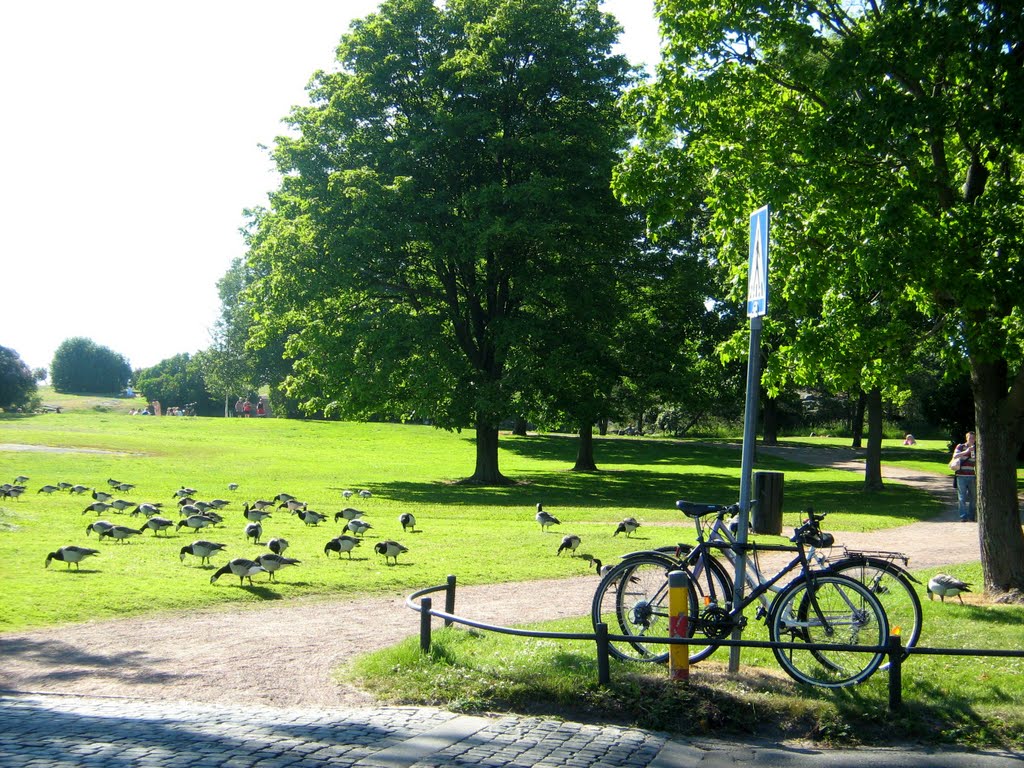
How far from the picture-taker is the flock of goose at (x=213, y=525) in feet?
45.1

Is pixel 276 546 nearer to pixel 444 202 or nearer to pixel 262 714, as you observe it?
pixel 262 714

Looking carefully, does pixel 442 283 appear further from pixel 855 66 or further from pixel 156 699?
pixel 156 699

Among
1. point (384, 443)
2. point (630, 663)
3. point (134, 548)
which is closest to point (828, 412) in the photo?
point (384, 443)

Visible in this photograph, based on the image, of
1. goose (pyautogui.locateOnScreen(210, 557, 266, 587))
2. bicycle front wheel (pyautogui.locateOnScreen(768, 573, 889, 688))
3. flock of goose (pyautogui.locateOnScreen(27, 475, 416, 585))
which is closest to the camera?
bicycle front wheel (pyautogui.locateOnScreen(768, 573, 889, 688))

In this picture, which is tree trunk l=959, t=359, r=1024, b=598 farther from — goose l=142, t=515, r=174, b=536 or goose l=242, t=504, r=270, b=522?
goose l=142, t=515, r=174, b=536

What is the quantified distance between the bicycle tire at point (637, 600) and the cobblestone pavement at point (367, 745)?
1544mm

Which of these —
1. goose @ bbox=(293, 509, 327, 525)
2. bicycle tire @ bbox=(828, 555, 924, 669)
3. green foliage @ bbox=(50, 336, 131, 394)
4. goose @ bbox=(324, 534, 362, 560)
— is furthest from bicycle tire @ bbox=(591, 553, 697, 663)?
green foliage @ bbox=(50, 336, 131, 394)

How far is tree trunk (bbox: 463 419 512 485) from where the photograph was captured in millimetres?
34250

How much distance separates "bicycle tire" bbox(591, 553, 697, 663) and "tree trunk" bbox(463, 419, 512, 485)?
25.3 metres

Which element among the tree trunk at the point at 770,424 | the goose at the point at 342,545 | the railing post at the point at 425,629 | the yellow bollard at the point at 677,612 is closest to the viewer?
the yellow bollard at the point at 677,612

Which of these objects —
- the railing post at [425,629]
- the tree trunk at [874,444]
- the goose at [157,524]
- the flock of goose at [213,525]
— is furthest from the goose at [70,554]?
the tree trunk at [874,444]

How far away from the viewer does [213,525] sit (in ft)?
64.7

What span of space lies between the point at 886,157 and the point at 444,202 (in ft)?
67.6

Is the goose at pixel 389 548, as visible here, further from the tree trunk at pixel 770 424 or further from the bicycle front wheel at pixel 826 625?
the tree trunk at pixel 770 424
